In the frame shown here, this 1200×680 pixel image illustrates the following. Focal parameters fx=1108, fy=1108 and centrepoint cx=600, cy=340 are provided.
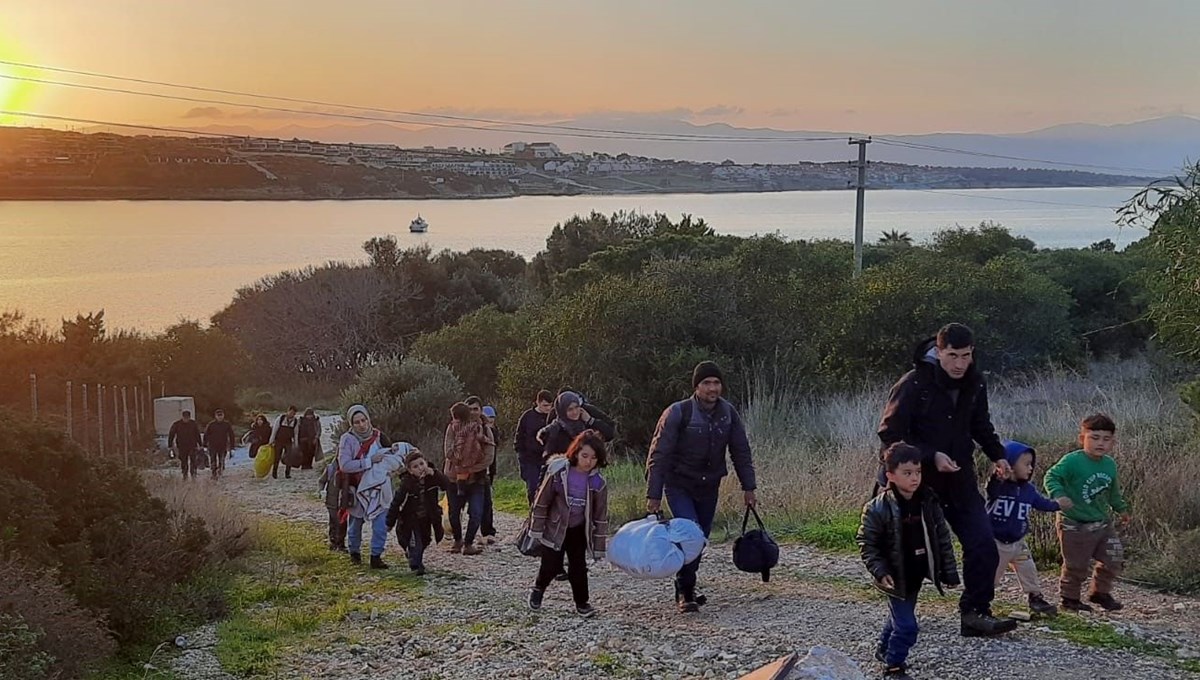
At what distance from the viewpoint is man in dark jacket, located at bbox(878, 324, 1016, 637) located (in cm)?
640

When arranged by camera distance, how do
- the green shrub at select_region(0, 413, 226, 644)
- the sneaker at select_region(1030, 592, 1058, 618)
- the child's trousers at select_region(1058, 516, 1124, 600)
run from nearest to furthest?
the sneaker at select_region(1030, 592, 1058, 618), the child's trousers at select_region(1058, 516, 1124, 600), the green shrub at select_region(0, 413, 226, 644)

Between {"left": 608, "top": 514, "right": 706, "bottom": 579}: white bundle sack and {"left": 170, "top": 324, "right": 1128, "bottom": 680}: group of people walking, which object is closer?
{"left": 170, "top": 324, "right": 1128, "bottom": 680}: group of people walking

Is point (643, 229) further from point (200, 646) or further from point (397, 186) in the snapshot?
point (200, 646)

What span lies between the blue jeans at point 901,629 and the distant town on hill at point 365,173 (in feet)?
104

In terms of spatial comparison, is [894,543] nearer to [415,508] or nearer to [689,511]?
[689,511]

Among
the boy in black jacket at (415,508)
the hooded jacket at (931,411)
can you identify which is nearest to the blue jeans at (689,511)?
the hooded jacket at (931,411)

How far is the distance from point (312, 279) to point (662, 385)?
32.1 meters

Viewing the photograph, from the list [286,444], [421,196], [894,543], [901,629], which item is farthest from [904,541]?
[421,196]

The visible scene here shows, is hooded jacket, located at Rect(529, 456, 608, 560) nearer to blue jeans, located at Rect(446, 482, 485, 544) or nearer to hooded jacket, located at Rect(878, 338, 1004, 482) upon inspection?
hooded jacket, located at Rect(878, 338, 1004, 482)

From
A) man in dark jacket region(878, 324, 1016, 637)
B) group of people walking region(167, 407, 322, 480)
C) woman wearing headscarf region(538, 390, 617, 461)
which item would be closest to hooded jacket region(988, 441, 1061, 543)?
man in dark jacket region(878, 324, 1016, 637)

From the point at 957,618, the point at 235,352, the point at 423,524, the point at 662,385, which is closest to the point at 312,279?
the point at 235,352

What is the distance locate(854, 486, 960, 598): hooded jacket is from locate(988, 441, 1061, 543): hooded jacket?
4.06 ft

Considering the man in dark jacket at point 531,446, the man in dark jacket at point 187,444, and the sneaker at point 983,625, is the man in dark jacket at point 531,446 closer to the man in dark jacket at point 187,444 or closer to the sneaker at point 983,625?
the sneaker at point 983,625

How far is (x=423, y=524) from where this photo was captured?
10.6 meters
